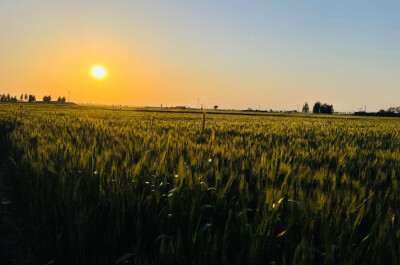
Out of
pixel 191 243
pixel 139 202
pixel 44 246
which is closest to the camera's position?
pixel 191 243

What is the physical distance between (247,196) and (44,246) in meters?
1.56

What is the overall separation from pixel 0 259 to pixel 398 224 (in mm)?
2783

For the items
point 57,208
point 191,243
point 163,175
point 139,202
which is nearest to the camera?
point 191,243

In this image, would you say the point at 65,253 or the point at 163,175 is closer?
the point at 65,253

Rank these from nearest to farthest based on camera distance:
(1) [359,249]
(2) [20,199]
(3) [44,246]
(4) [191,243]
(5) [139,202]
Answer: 1. (1) [359,249]
2. (4) [191,243]
3. (5) [139,202]
4. (3) [44,246]
5. (2) [20,199]

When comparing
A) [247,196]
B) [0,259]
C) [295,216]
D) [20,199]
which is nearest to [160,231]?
[247,196]

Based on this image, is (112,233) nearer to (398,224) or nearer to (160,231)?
(160,231)

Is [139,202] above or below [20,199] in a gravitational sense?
above

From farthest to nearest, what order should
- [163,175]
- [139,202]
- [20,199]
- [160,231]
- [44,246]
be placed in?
1. [20,199]
2. [163,175]
3. [44,246]
4. [139,202]
5. [160,231]

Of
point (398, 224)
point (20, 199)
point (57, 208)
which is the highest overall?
point (398, 224)

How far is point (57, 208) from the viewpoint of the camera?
2.56 meters

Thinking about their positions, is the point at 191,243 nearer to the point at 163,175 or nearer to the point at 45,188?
the point at 163,175

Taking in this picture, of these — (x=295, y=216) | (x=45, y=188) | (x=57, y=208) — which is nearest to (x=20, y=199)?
(x=45, y=188)

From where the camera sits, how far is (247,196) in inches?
87.7
